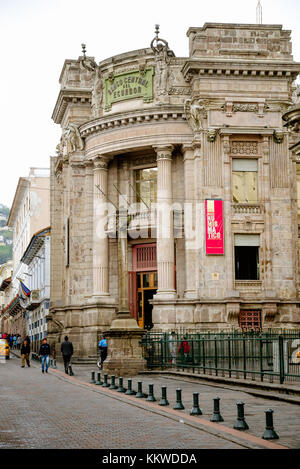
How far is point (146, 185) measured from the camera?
4453 centimetres

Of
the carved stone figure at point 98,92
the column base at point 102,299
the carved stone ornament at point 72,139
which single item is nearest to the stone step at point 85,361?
the column base at point 102,299

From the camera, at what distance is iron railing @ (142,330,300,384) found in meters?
20.4

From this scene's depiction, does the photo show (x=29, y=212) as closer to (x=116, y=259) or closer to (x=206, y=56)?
(x=116, y=259)

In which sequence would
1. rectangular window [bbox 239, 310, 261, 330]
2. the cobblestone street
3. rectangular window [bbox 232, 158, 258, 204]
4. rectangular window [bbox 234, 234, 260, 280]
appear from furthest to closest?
rectangular window [bbox 232, 158, 258, 204], rectangular window [bbox 234, 234, 260, 280], rectangular window [bbox 239, 310, 261, 330], the cobblestone street

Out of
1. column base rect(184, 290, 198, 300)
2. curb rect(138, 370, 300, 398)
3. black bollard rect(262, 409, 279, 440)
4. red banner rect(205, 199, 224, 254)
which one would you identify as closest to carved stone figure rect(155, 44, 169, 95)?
red banner rect(205, 199, 224, 254)

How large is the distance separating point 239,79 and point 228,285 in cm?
1122

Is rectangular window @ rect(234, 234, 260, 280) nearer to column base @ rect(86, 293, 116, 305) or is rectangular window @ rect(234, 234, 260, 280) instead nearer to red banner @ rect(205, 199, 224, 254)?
red banner @ rect(205, 199, 224, 254)

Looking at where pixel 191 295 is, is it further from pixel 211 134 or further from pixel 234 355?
pixel 234 355

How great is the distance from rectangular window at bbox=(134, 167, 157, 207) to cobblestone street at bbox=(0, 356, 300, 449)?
2152 cm

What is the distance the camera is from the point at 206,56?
40594mm

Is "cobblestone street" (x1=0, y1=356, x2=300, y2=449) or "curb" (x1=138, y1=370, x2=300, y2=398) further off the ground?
"curb" (x1=138, y1=370, x2=300, y2=398)

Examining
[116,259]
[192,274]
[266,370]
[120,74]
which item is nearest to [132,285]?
[116,259]

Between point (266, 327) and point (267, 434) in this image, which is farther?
point (266, 327)

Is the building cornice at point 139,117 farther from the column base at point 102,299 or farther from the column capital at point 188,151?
the column base at point 102,299
